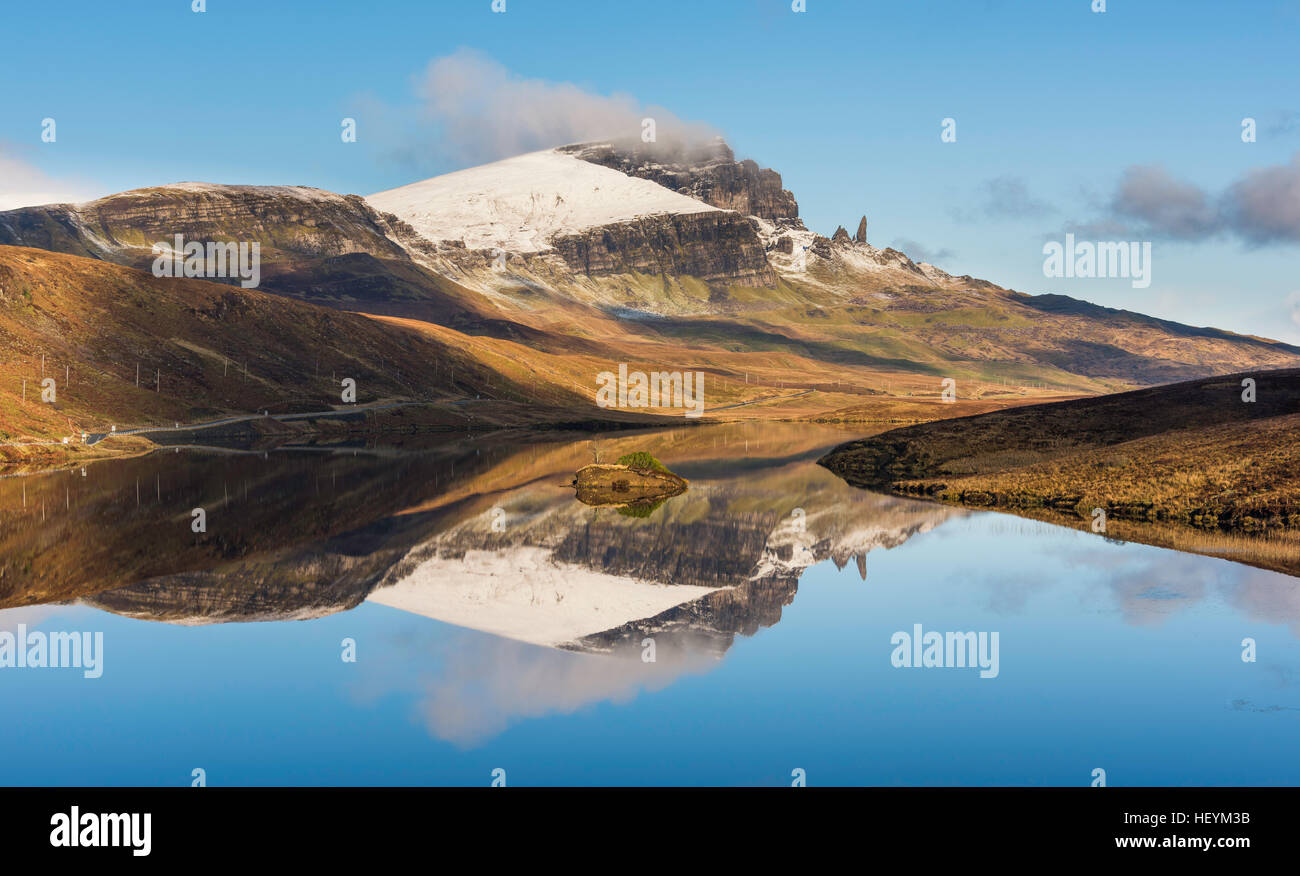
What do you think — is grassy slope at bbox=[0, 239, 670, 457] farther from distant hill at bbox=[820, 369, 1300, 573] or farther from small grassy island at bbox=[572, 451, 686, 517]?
distant hill at bbox=[820, 369, 1300, 573]

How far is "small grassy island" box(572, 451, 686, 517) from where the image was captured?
240 feet

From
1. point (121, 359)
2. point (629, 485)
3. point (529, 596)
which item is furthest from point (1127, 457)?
point (121, 359)

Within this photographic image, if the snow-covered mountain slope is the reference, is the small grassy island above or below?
above

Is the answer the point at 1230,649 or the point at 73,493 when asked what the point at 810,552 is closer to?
the point at 1230,649

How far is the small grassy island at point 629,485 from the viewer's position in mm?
73062

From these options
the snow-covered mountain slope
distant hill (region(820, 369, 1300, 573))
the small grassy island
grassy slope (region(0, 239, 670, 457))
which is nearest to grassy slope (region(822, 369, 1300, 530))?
distant hill (region(820, 369, 1300, 573))

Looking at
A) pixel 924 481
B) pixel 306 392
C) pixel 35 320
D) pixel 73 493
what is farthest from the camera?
pixel 306 392

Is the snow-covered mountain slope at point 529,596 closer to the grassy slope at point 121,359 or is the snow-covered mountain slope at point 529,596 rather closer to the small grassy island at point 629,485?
the small grassy island at point 629,485

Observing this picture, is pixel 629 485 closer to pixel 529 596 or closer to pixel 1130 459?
pixel 1130 459

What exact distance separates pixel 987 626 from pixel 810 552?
1707 cm

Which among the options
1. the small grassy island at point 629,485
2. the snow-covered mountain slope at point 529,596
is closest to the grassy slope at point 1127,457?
the small grassy island at point 629,485

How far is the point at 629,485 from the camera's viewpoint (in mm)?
77188
